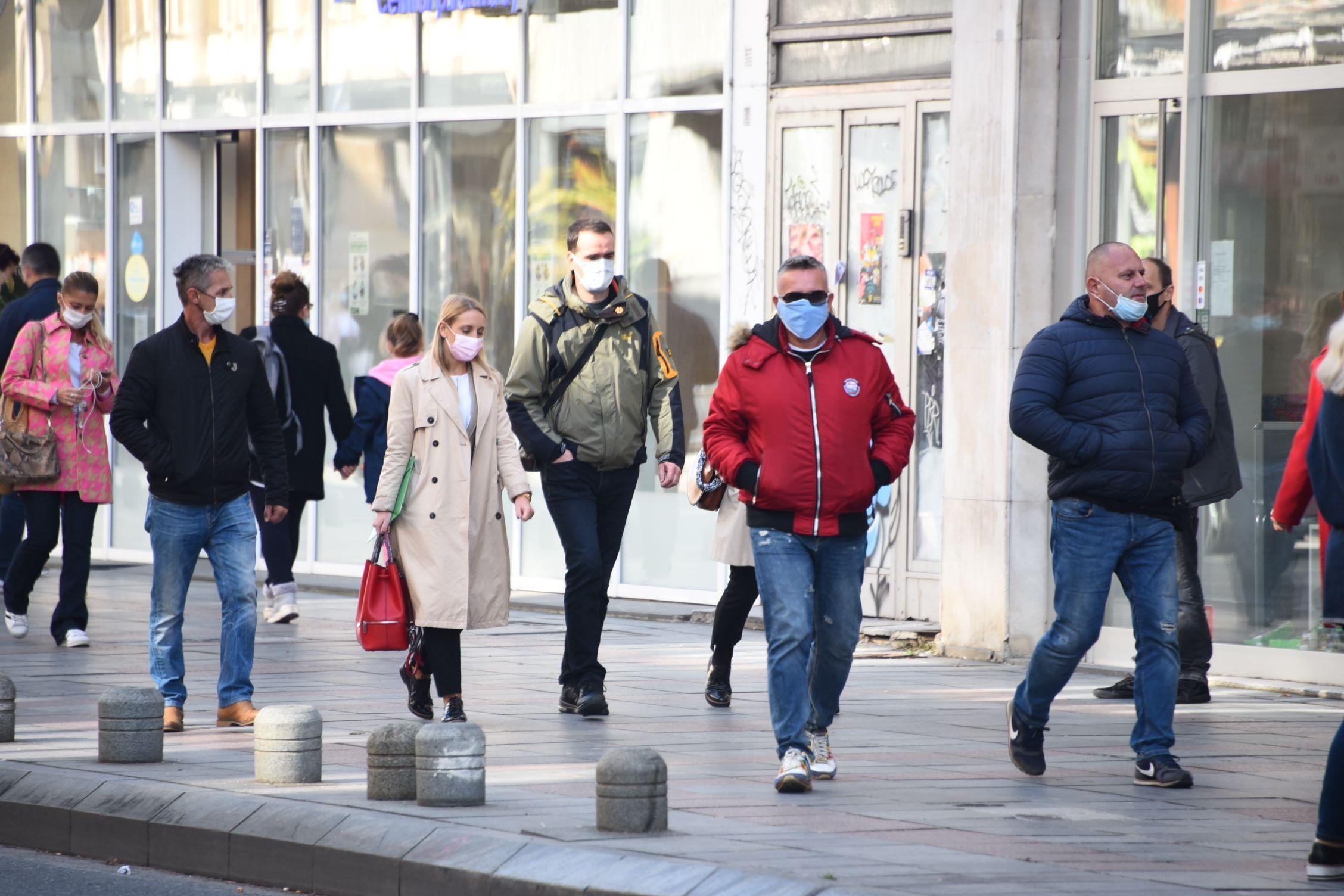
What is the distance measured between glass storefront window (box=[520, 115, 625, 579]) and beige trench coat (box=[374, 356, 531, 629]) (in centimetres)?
561

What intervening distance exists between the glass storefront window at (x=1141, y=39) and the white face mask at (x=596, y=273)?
11.8ft

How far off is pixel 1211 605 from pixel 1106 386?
3.88m

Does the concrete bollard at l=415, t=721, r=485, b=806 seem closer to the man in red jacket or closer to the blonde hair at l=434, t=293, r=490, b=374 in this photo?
the man in red jacket

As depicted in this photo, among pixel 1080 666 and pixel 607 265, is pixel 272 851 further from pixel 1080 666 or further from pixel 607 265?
pixel 1080 666

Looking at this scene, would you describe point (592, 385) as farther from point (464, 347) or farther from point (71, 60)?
point (71, 60)

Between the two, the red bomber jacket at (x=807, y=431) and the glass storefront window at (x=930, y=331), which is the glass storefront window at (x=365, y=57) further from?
the red bomber jacket at (x=807, y=431)

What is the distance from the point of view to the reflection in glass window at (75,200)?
57.4ft

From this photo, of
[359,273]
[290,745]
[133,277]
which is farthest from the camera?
[133,277]

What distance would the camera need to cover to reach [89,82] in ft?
56.9

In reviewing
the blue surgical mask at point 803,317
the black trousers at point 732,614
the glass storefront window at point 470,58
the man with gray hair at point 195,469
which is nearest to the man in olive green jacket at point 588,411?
the black trousers at point 732,614

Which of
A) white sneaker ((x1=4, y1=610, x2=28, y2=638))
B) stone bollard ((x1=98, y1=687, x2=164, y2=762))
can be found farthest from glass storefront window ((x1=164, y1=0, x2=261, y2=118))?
stone bollard ((x1=98, y1=687, x2=164, y2=762))

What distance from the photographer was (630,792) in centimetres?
619

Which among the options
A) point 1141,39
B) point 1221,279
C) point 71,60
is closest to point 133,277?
point 71,60

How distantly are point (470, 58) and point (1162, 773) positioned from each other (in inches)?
357
